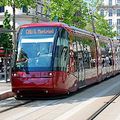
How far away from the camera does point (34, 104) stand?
18.6 m

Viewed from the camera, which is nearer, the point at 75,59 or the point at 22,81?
the point at 22,81

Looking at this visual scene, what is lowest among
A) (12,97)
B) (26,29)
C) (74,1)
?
(12,97)

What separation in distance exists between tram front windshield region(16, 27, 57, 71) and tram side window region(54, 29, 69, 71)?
26 cm

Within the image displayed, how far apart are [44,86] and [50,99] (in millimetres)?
952

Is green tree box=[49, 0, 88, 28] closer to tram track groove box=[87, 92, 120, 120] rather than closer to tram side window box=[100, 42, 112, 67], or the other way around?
tram side window box=[100, 42, 112, 67]

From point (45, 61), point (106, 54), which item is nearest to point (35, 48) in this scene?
point (45, 61)

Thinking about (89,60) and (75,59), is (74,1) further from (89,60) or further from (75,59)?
(75,59)

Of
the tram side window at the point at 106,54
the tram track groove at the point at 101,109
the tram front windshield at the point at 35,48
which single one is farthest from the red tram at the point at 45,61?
the tram side window at the point at 106,54

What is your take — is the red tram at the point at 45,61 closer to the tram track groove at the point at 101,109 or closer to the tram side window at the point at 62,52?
the tram side window at the point at 62,52

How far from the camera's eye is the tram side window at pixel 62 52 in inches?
788

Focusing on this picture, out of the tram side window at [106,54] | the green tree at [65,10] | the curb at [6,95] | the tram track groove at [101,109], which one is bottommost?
the tram track groove at [101,109]

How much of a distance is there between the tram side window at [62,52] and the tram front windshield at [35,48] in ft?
0.84

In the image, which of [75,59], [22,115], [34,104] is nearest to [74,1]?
[75,59]

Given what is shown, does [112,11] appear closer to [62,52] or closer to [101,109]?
[62,52]
